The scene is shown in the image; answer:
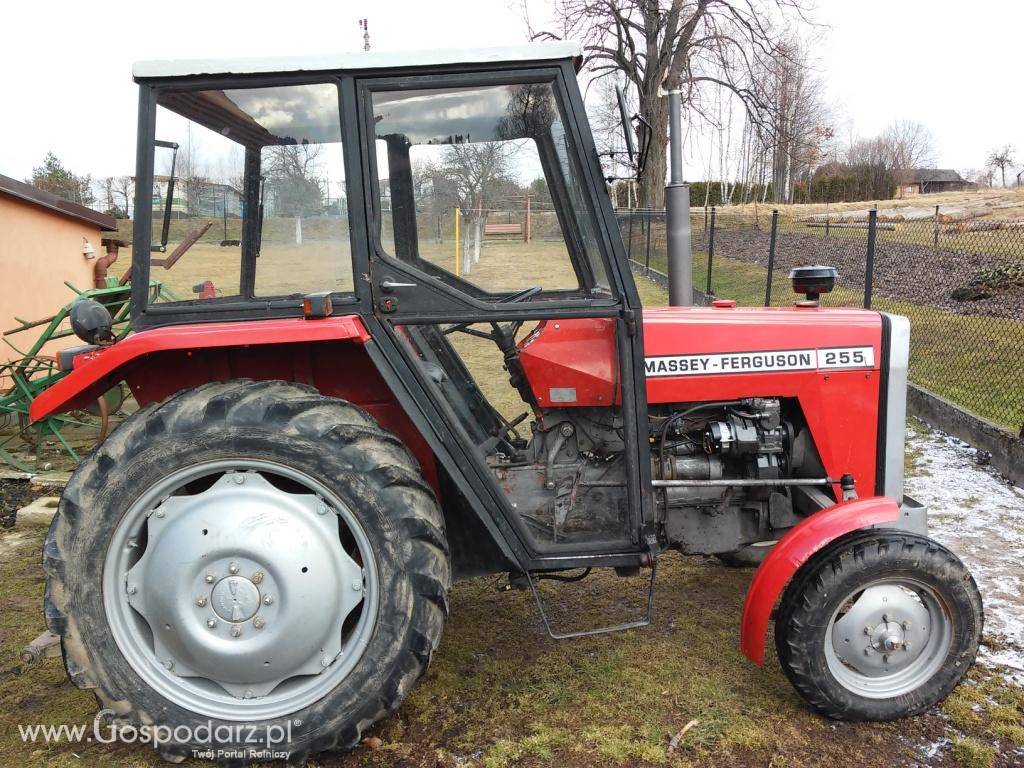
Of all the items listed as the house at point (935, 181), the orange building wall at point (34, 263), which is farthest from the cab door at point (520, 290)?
the house at point (935, 181)

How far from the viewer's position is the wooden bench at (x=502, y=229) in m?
2.86

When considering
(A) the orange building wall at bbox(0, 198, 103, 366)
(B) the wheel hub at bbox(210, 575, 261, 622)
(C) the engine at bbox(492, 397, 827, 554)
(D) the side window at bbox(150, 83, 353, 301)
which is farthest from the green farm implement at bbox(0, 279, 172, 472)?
(C) the engine at bbox(492, 397, 827, 554)

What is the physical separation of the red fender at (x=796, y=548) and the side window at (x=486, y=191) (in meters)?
1.12

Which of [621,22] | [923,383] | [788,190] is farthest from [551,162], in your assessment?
[788,190]

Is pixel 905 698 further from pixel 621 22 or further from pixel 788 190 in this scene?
pixel 788 190

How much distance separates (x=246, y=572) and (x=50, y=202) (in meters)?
8.96

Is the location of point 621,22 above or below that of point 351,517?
above

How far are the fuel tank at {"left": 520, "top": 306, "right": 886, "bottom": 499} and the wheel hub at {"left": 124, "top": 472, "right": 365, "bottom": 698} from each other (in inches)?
40.0

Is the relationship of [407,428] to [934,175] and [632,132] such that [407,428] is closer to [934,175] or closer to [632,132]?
[632,132]

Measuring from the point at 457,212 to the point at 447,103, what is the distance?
381 millimetres

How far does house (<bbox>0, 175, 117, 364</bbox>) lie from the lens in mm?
8984

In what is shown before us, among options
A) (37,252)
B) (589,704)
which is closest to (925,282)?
(589,704)

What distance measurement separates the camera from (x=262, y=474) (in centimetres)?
255

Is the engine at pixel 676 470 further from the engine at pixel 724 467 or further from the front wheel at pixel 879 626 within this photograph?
the front wheel at pixel 879 626
